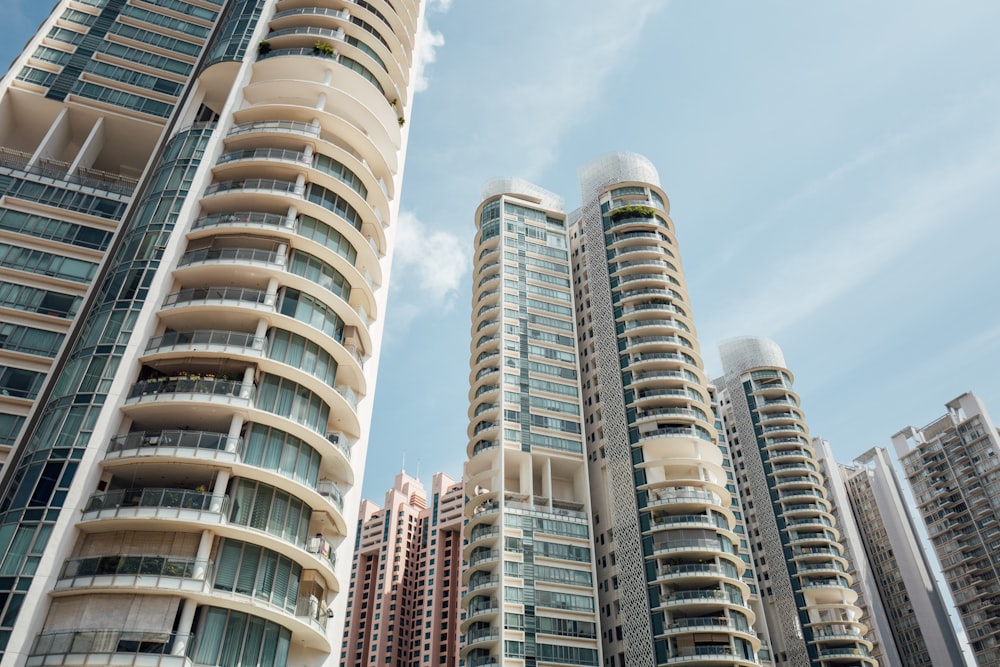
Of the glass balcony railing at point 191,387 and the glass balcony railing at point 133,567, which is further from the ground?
the glass balcony railing at point 191,387

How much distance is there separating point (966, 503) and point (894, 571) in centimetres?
1826

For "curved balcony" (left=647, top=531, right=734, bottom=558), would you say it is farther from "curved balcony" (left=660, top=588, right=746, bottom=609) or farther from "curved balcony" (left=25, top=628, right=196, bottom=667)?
"curved balcony" (left=25, top=628, right=196, bottom=667)

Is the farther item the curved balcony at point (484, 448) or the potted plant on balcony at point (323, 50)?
the curved balcony at point (484, 448)

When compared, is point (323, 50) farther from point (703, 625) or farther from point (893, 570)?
point (893, 570)

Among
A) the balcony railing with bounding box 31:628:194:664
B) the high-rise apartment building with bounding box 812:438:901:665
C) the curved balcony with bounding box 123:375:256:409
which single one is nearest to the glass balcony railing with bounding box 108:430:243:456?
the curved balcony with bounding box 123:375:256:409

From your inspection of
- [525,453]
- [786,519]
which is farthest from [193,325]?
[786,519]

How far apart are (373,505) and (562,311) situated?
291 feet

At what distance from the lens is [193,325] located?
35.5 m

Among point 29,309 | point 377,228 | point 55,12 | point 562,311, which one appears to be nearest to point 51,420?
point 29,309

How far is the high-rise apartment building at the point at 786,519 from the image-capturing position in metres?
82.4

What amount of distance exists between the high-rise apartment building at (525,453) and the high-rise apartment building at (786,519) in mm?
31615

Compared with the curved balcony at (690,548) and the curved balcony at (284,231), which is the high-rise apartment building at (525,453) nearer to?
the curved balcony at (690,548)

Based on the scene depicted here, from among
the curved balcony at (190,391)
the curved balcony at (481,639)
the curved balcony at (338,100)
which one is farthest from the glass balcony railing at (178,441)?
the curved balcony at (481,639)

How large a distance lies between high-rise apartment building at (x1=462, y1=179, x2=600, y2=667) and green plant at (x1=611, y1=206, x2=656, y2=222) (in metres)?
8.72
